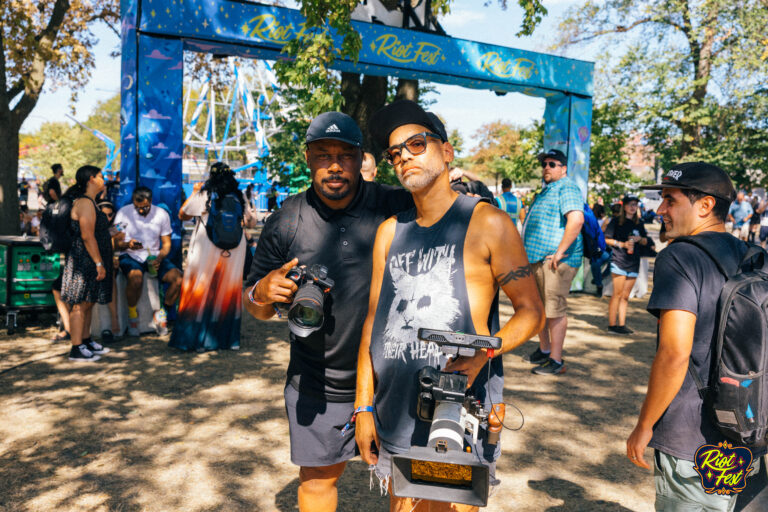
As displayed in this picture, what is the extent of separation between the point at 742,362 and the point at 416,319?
3.89ft

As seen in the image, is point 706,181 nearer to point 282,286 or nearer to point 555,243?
point 282,286

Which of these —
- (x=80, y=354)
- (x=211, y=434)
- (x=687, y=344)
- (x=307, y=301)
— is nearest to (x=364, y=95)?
(x=80, y=354)

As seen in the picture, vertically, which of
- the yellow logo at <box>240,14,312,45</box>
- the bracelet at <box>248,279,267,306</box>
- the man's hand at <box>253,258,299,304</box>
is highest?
the yellow logo at <box>240,14,312,45</box>

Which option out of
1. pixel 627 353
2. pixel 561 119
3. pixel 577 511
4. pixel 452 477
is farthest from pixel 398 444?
pixel 561 119

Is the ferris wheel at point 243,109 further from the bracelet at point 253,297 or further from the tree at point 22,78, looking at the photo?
the bracelet at point 253,297

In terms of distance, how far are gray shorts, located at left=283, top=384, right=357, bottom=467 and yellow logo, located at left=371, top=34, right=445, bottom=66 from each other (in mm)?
7022

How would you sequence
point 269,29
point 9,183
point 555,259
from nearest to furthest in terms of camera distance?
point 555,259
point 269,29
point 9,183

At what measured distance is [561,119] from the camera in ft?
35.9

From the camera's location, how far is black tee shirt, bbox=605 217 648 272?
7996 millimetres

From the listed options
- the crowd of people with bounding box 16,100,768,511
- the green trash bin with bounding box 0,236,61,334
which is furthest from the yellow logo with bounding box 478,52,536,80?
the crowd of people with bounding box 16,100,768,511

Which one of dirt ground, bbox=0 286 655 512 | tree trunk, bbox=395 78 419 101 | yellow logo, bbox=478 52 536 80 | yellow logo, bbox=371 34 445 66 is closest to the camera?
dirt ground, bbox=0 286 655 512

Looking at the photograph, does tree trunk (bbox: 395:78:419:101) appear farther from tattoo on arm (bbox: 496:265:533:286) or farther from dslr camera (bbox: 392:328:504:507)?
dslr camera (bbox: 392:328:504:507)

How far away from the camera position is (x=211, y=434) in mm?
4652

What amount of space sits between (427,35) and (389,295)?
7.72 meters
